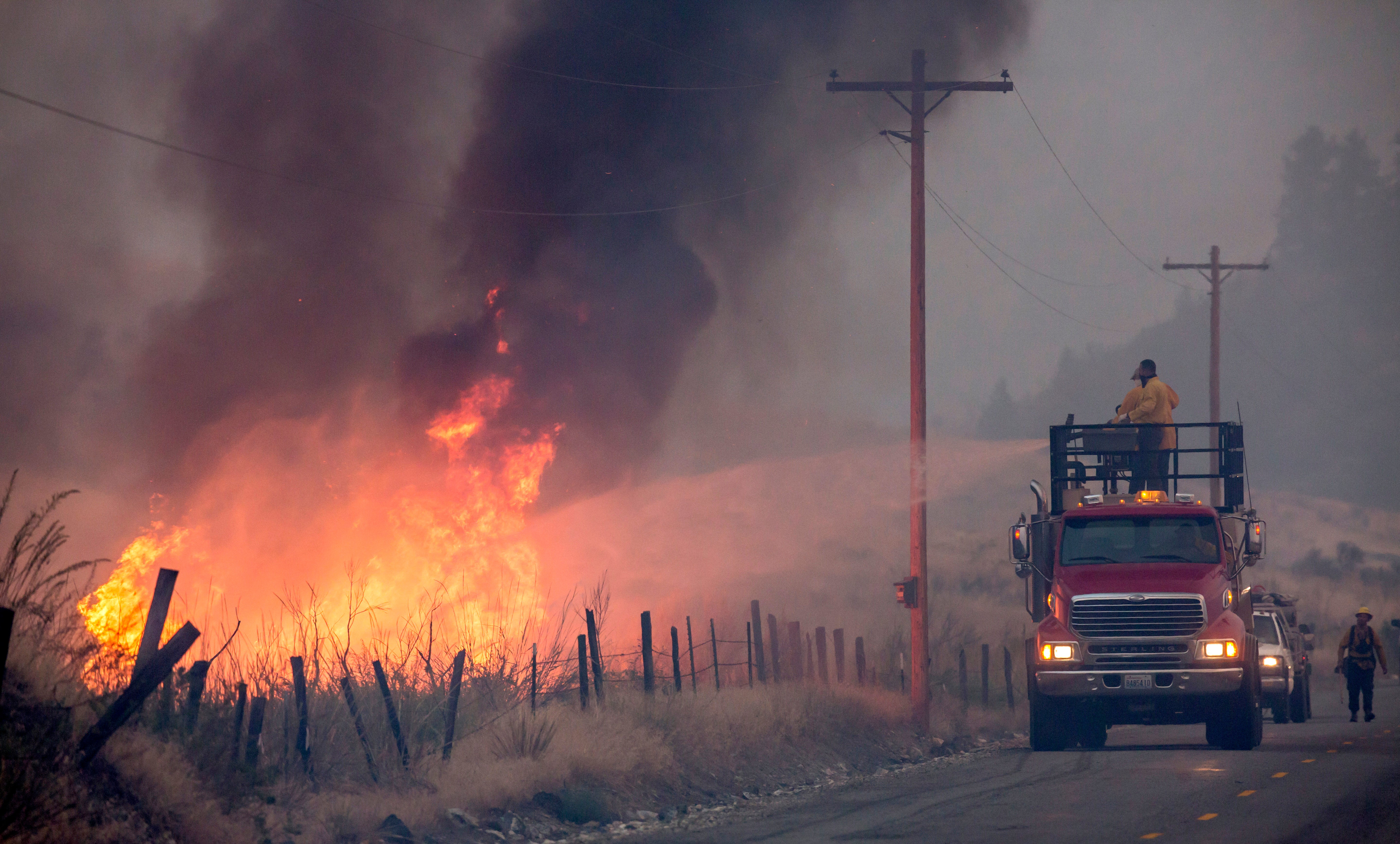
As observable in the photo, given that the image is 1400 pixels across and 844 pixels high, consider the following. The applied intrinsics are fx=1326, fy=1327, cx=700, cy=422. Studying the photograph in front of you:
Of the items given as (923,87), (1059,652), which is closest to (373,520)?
(923,87)

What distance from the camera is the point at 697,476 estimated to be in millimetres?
59812

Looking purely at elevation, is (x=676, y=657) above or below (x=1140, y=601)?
below

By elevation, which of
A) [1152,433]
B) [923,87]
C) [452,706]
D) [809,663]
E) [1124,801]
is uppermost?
[923,87]

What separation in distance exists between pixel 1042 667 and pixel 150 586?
643 inches

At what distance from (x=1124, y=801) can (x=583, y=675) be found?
6.15 meters

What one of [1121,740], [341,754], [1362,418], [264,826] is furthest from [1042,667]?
[1362,418]

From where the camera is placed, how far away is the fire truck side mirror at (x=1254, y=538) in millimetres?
16641

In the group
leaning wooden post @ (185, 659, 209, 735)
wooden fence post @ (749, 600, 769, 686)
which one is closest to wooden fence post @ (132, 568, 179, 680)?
leaning wooden post @ (185, 659, 209, 735)

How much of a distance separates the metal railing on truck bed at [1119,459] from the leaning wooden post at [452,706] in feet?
28.1

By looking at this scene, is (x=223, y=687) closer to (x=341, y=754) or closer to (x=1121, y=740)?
(x=341, y=754)

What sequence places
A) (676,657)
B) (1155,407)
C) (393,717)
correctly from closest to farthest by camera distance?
(393,717), (676,657), (1155,407)

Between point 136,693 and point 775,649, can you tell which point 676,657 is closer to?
point 775,649

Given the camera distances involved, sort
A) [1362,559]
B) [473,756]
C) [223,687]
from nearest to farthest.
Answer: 1. [223,687]
2. [473,756]
3. [1362,559]

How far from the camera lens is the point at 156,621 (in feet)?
29.3
